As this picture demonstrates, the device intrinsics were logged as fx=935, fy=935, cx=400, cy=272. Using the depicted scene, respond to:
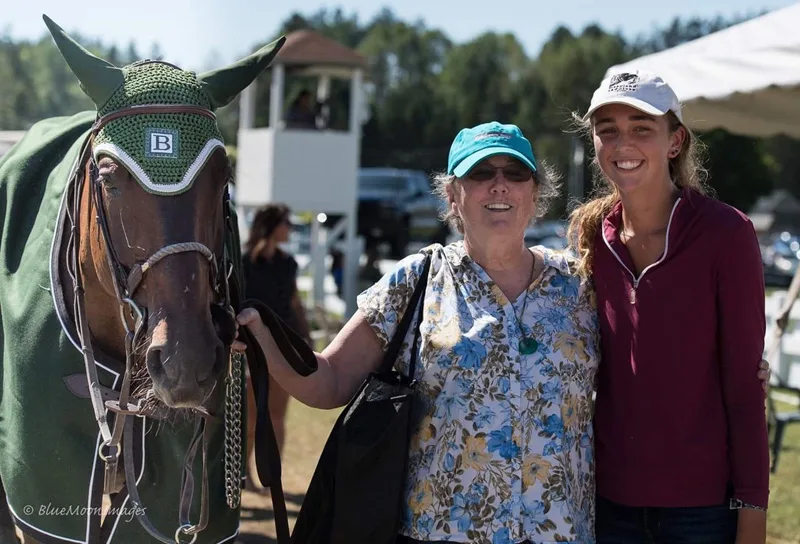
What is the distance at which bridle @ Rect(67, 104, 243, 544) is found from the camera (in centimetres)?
235

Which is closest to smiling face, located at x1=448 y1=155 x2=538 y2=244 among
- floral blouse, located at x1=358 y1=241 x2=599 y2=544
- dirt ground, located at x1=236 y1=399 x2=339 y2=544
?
floral blouse, located at x1=358 y1=241 x2=599 y2=544

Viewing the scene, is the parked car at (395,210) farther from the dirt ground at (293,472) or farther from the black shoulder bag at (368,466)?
the black shoulder bag at (368,466)

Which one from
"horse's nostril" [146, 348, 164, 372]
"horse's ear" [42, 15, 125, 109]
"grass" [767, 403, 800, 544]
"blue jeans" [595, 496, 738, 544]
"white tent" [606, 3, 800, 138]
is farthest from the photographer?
"grass" [767, 403, 800, 544]

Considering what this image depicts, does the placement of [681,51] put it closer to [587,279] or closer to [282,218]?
[282,218]

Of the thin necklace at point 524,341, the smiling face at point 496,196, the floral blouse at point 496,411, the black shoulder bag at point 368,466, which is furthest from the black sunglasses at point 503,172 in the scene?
the black shoulder bag at point 368,466

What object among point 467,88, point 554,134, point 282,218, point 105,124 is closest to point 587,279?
point 105,124

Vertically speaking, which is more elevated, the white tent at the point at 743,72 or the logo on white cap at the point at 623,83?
the white tent at the point at 743,72

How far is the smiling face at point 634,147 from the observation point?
8.82ft

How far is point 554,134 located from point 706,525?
62002 millimetres

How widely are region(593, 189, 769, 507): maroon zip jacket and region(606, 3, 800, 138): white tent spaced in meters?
1.86

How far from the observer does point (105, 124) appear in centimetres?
244

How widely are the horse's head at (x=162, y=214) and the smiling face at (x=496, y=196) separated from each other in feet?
2.30

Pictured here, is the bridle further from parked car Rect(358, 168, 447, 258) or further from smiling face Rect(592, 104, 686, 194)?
parked car Rect(358, 168, 447, 258)
